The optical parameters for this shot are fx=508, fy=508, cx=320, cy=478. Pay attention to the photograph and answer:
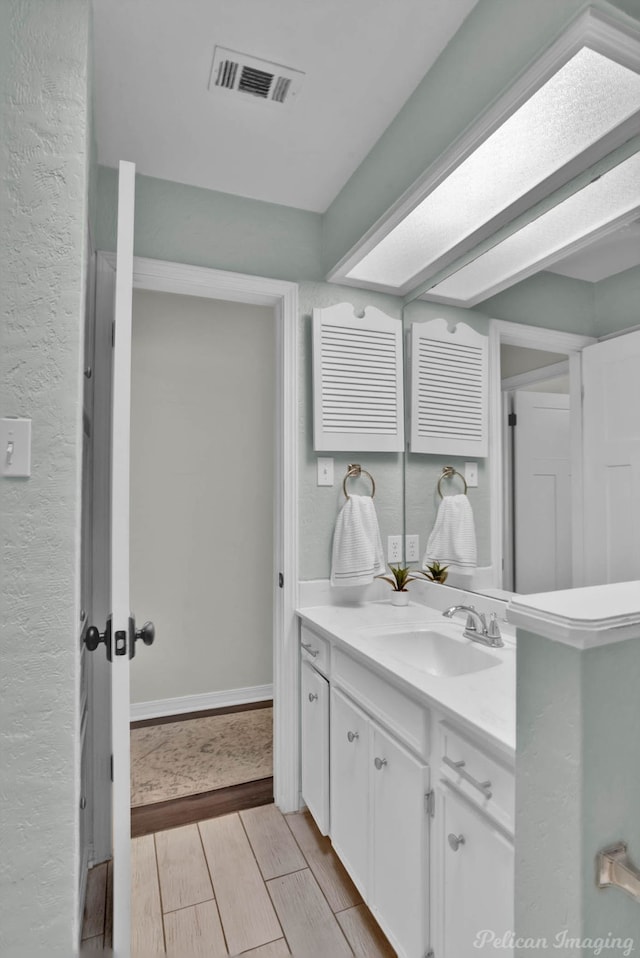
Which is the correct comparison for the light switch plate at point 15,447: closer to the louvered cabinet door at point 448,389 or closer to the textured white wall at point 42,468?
the textured white wall at point 42,468

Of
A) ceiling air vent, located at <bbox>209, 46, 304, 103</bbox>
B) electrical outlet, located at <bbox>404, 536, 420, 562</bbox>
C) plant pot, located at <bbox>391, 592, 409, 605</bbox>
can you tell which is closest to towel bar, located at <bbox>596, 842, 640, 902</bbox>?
plant pot, located at <bbox>391, 592, 409, 605</bbox>

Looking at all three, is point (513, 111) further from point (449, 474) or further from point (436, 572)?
point (436, 572)

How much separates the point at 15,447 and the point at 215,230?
4.49 ft

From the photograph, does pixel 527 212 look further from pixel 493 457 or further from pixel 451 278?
pixel 493 457

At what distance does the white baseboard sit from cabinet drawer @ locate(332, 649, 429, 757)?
163 centimetres

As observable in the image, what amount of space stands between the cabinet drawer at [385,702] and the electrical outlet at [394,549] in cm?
61

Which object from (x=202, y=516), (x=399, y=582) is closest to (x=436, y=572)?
(x=399, y=582)

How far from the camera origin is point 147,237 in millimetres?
1956

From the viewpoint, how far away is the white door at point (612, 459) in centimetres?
121

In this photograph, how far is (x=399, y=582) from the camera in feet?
7.02

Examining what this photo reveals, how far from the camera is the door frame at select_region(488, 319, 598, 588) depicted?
1355 mm

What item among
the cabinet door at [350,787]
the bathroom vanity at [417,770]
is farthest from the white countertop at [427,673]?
the cabinet door at [350,787]

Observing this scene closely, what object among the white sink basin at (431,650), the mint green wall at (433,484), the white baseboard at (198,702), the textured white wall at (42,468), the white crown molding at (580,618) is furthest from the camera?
the white baseboard at (198,702)

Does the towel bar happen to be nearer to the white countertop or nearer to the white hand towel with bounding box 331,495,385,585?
the white countertop
